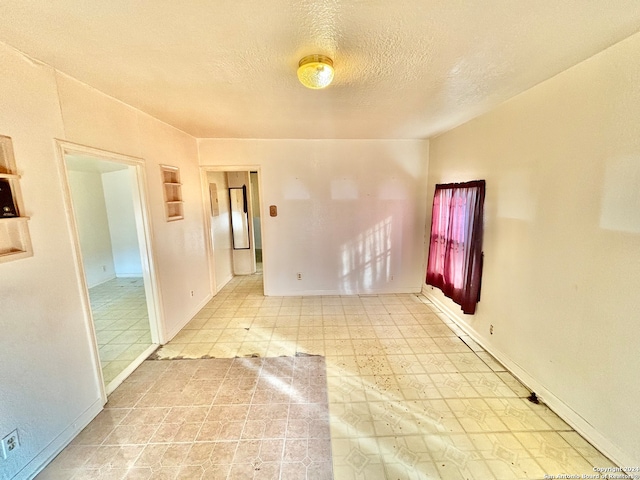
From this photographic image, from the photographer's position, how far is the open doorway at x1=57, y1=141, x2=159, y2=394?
2480 mm

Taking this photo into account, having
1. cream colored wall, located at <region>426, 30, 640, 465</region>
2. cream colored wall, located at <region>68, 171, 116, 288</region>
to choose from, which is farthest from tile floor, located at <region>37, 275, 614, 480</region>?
cream colored wall, located at <region>68, 171, 116, 288</region>

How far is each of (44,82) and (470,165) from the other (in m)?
3.62

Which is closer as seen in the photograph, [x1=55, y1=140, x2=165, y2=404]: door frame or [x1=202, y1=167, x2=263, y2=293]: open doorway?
[x1=55, y1=140, x2=165, y2=404]: door frame

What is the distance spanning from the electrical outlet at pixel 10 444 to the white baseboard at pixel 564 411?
335cm

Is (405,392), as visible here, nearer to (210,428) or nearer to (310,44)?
(210,428)

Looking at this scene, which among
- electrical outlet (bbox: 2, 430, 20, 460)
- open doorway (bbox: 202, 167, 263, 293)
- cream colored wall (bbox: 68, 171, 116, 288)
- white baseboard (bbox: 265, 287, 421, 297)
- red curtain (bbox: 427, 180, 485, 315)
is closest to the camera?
electrical outlet (bbox: 2, 430, 20, 460)

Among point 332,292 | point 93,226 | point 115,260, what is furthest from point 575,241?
point 115,260

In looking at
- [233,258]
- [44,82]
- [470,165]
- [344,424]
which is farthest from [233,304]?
[470,165]

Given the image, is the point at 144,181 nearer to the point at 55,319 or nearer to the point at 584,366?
the point at 55,319

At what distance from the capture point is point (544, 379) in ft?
6.35

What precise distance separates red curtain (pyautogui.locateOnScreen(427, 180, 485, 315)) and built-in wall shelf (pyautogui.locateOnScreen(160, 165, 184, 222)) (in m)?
3.32

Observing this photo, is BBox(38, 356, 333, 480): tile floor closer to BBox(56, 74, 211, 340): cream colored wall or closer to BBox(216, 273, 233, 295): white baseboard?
BBox(56, 74, 211, 340): cream colored wall

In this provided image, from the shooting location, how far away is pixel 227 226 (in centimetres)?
489

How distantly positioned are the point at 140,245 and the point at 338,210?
258cm
